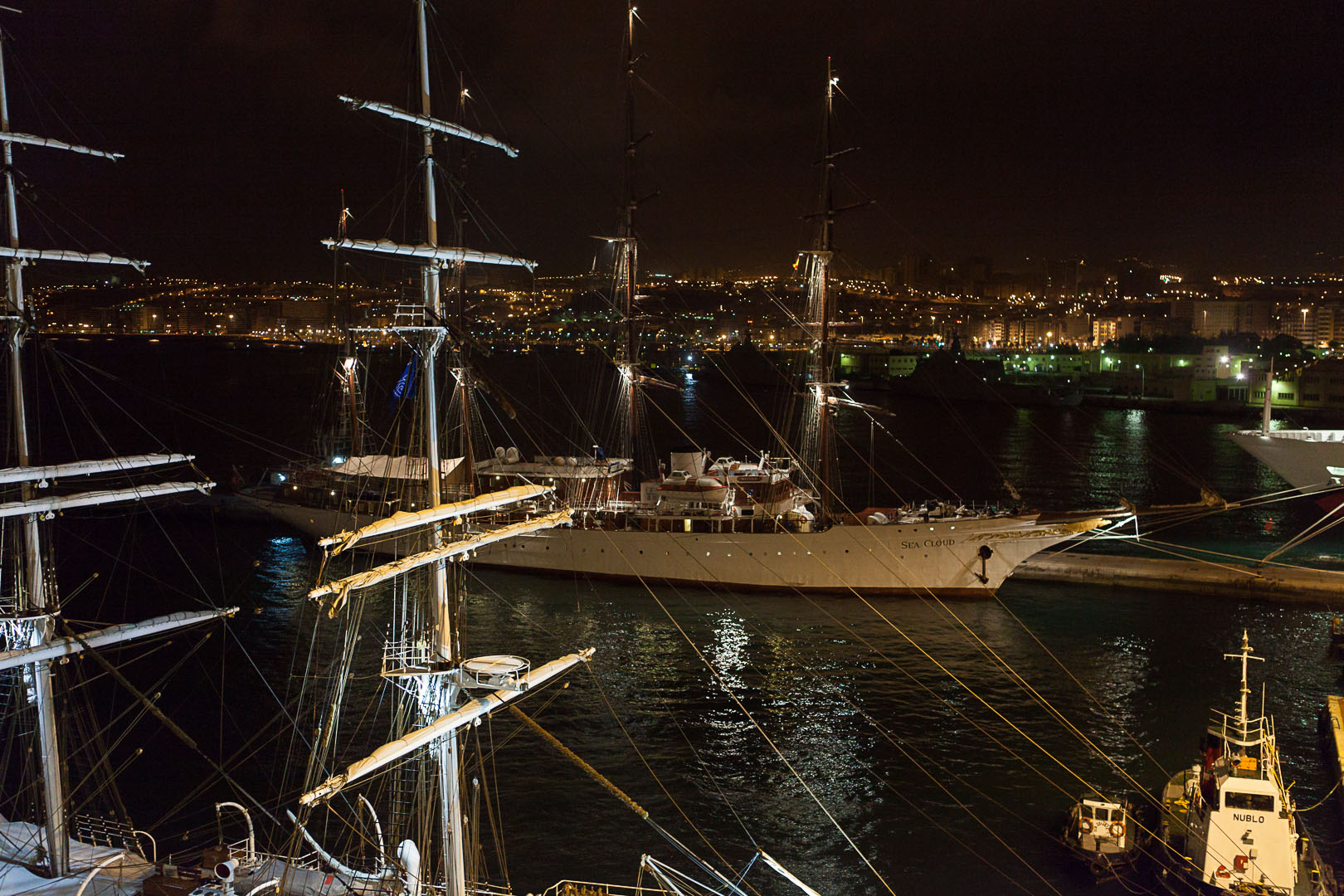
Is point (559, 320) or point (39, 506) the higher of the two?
point (559, 320)

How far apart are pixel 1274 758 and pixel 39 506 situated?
14.8 metres

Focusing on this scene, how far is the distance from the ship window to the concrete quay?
15.3 meters

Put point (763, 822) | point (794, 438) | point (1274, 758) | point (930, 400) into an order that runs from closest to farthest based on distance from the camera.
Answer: point (1274, 758) < point (763, 822) < point (794, 438) < point (930, 400)

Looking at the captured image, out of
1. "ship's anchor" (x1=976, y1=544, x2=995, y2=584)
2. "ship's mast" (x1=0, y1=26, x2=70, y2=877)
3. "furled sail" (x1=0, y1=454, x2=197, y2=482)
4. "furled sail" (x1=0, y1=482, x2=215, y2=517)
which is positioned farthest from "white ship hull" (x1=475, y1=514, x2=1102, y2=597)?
"ship's mast" (x1=0, y1=26, x2=70, y2=877)

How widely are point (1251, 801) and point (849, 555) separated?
15472mm

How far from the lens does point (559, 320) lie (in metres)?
114

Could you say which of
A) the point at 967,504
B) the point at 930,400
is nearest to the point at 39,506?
the point at 967,504

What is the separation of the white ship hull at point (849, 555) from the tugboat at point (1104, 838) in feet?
43.8

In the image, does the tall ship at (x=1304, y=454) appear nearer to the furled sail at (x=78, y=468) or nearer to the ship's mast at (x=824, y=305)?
the ship's mast at (x=824, y=305)

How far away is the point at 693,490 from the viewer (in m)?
28.1

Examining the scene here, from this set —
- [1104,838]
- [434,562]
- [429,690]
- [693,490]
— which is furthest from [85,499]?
[693,490]

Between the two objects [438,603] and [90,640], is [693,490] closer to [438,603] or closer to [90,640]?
[90,640]

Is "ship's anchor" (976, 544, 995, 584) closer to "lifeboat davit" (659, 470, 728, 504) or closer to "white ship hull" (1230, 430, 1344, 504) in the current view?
"lifeboat davit" (659, 470, 728, 504)

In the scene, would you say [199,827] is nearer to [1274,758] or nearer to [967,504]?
[1274,758]
